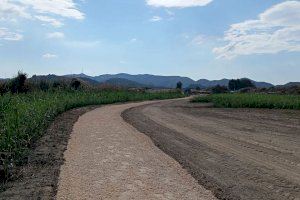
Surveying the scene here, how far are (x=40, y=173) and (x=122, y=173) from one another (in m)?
1.91

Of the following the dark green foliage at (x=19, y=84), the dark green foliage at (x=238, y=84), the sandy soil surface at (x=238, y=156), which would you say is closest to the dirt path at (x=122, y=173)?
the sandy soil surface at (x=238, y=156)

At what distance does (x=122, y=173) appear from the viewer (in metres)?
10.8

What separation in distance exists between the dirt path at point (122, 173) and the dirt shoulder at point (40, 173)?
0.23 metres

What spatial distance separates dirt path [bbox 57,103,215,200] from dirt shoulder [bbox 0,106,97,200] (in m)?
0.23

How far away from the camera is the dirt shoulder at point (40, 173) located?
9.01 m

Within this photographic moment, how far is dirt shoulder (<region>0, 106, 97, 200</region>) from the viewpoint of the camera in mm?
9008

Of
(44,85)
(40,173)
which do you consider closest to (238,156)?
(40,173)

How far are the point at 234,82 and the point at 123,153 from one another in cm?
13077

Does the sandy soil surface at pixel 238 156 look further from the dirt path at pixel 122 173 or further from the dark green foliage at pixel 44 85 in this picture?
the dark green foliage at pixel 44 85

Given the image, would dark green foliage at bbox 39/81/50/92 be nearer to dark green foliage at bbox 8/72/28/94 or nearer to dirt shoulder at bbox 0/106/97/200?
dark green foliage at bbox 8/72/28/94

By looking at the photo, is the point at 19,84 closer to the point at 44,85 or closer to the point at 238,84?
the point at 44,85

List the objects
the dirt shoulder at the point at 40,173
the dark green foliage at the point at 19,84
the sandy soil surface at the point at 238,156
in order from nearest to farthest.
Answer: the dirt shoulder at the point at 40,173, the sandy soil surface at the point at 238,156, the dark green foliage at the point at 19,84

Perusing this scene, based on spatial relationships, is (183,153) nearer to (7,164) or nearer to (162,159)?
(162,159)

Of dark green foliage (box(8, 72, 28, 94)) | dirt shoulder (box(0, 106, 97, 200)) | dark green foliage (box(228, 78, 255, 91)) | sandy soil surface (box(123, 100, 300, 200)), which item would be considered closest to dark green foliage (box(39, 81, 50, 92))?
dark green foliage (box(8, 72, 28, 94))
